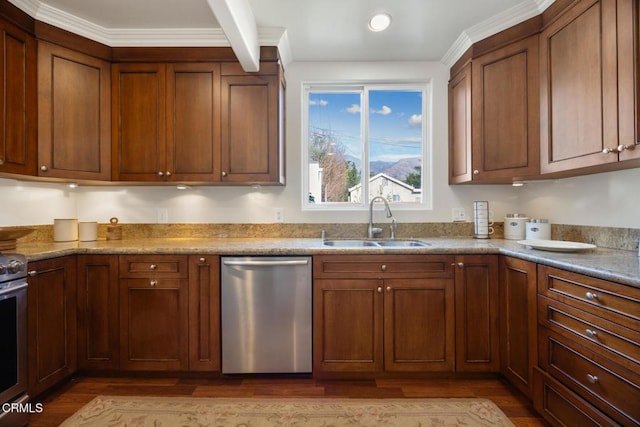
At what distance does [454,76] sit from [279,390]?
2.83m

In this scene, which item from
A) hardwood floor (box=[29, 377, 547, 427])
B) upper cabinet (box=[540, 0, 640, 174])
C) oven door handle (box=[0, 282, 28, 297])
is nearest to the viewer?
upper cabinet (box=[540, 0, 640, 174])

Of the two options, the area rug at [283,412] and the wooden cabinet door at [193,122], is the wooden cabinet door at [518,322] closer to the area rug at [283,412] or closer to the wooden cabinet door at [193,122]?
the area rug at [283,412]

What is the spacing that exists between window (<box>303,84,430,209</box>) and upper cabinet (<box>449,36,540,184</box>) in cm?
47

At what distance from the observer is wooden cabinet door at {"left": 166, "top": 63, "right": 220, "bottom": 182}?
93.1 inches

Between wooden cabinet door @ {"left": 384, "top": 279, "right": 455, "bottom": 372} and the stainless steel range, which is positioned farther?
wooden cabinet door @ {"left": 384, "top": 279, "right": 455, "bottom": 372}

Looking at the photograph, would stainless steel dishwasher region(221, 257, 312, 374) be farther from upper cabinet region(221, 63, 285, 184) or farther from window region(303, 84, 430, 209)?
window region(303, 84, 430, 209)

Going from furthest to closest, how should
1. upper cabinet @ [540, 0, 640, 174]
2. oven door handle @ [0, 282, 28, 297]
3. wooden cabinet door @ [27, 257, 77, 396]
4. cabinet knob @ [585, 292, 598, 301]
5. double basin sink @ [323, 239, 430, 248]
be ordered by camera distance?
double basin sink @ [323, 239, 430, 248] < wooden cabinet door @ [27, 257, 77, 396] < oven door handle @ [0, 282, 28, 297] < upper cabinet @ [540, 0, 640, 174] < cabinet knob @ [585, 292, 598, 301]

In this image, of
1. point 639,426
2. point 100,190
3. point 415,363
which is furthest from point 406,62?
point 100,190

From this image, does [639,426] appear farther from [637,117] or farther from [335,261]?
[335,261]

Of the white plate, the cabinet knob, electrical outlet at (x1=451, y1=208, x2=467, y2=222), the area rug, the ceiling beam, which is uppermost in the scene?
the ceiling beam

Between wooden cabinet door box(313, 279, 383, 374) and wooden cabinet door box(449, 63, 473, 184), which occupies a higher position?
wooden cabinet door box(449, 63, 473, 184)

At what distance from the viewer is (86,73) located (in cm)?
226

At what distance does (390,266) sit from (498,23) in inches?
74.7

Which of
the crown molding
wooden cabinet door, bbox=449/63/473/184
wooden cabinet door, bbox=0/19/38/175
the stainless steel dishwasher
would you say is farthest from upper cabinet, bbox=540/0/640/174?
wooden cabinet door, bbox=0/19/38/175
